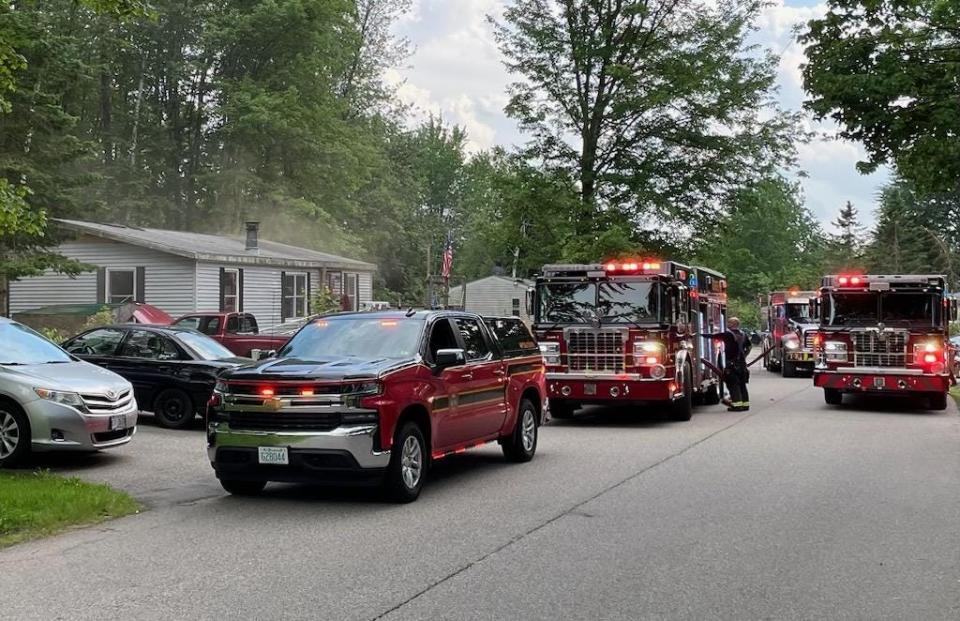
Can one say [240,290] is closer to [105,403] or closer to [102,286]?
[102,286]

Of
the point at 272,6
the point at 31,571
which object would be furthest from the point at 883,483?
the point at 272,6

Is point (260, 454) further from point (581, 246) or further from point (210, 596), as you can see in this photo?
point (581, 246)

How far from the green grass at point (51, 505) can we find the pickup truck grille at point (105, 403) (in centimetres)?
118

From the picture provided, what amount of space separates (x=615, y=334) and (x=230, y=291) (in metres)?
19.0

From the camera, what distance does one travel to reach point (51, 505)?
27.8ft

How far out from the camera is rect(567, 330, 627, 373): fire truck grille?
1631 centimetres

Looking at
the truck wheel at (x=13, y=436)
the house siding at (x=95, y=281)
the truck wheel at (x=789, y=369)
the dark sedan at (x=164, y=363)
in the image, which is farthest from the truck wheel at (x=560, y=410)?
the truck wheel at (x=789, y=369)

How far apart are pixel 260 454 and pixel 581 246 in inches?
881

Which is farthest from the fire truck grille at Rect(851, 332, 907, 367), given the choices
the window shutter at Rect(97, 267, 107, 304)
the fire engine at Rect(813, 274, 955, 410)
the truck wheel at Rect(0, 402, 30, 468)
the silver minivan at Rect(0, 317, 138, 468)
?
the window shutter at Rect(97, 267, 107, 304)

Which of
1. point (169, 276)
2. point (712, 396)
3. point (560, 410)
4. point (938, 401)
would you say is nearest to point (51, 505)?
point (560, 410)

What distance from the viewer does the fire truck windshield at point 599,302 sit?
16.5 m

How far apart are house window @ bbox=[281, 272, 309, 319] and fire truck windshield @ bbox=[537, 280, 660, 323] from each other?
1958 centimetres

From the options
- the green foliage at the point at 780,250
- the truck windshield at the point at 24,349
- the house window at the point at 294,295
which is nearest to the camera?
the truck windshield at the point at 24,349

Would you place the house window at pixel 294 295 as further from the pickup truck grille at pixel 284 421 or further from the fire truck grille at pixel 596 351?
the pickup truck grille at pixel 284 421
